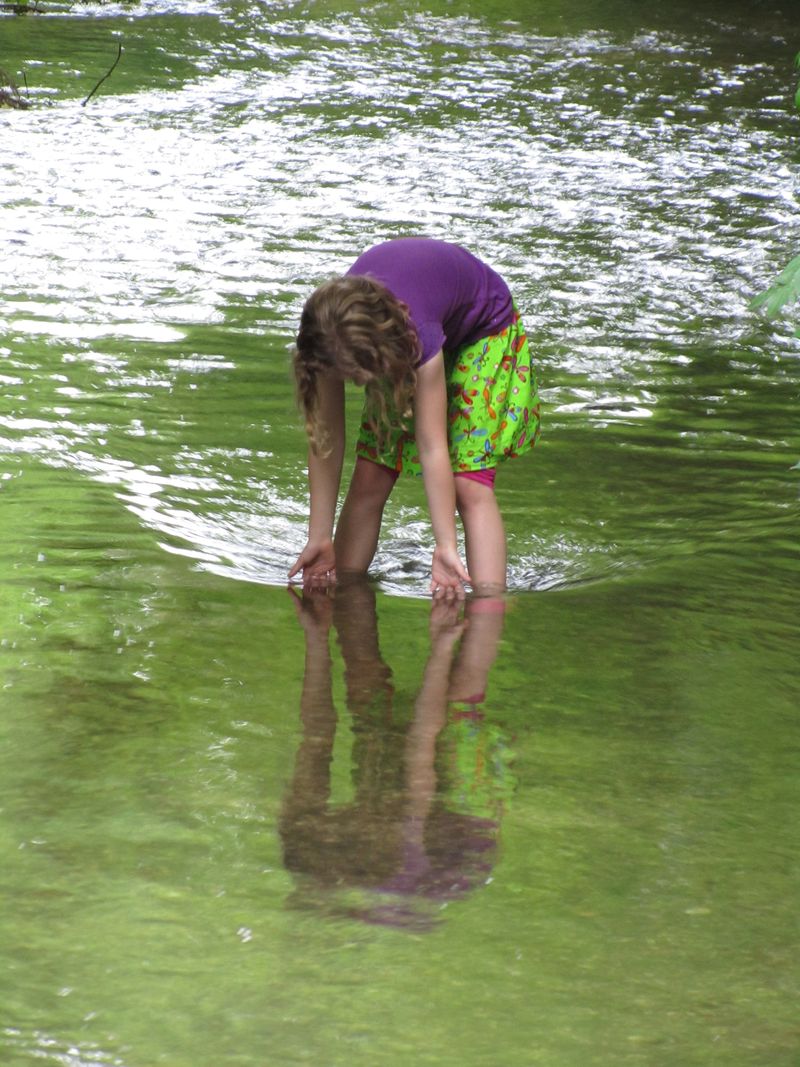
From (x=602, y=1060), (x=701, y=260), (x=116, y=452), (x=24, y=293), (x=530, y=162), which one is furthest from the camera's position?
(x=530, y=162)

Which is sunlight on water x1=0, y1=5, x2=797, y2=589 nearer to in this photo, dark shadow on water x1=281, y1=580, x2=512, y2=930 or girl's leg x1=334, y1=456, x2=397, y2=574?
girl's leg x1=334, y1=456, x2=397, y2=574

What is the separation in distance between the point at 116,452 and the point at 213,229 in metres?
4.01

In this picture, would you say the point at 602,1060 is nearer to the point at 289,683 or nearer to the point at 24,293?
the point at 289,683

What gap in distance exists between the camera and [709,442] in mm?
6000

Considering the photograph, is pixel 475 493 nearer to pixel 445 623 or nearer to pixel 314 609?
pixel 445 623

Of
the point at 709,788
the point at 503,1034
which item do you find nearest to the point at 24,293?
the point at 709,788

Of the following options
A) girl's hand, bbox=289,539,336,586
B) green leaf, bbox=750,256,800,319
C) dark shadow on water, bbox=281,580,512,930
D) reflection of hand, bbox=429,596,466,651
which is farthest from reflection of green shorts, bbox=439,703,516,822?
green leaf, bbox=750,256,800,319

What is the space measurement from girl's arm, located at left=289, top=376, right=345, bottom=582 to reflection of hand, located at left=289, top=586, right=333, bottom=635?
0.05 m

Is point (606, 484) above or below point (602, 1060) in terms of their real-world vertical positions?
below

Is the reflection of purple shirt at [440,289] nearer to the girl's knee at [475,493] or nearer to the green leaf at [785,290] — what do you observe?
the girl's knee at [475,493]

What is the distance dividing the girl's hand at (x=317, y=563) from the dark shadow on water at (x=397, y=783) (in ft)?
0.62

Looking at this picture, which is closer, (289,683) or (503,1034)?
(503,1034)

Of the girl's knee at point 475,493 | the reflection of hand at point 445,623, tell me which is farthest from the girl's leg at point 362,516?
the reflection of hand at point 445,623

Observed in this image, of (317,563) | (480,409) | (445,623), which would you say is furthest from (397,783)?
(480,409)
